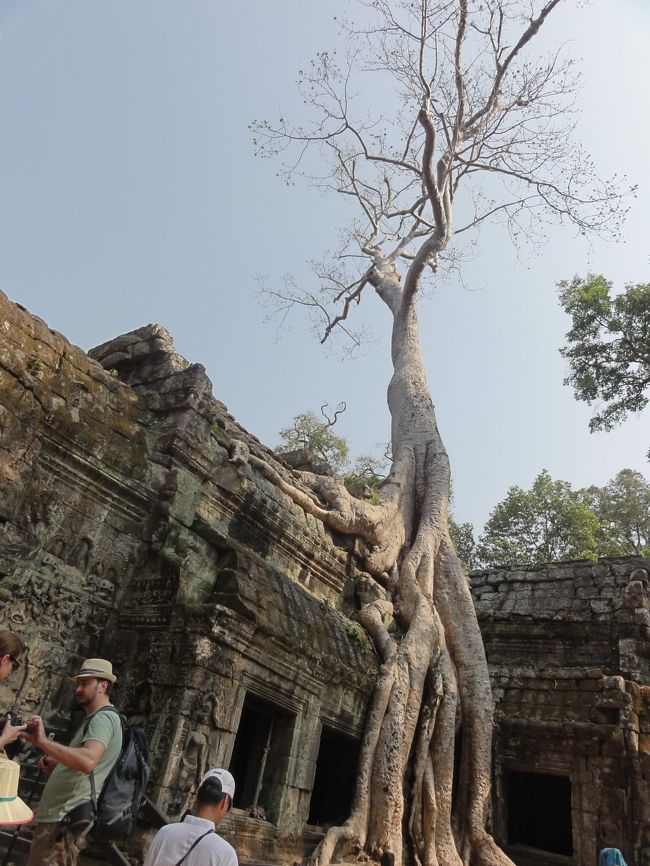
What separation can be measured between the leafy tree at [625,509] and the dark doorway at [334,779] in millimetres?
13647

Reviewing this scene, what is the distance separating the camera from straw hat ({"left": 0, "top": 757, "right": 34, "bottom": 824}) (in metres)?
1.87

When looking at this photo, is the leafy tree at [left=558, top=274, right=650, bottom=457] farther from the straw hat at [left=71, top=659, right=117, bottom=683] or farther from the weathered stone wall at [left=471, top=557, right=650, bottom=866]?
the straw hat at [left=71, top=659, right=117, bottom=683]

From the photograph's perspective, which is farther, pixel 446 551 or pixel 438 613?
pixel 446 551

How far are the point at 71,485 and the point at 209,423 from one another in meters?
1.39

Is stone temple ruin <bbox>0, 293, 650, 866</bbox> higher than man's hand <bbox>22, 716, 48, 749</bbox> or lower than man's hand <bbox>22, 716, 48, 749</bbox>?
higher

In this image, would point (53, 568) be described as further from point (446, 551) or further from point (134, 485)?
point (446, 551)

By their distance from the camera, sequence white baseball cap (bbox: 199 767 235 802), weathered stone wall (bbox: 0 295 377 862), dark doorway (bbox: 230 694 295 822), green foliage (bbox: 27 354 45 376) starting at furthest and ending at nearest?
dark doorway (bbox: 230 694 295 822)
green foliage (bbox: 27 354 45 376)
weathered stone wall (bbox: 0 295 377 862)
white baseball cap (bbox: 199 767 235 802)

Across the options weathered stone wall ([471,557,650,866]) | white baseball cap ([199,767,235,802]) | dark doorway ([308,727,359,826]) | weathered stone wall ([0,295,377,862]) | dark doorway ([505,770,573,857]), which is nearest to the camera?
white baseball cap ([199,767,235,802])

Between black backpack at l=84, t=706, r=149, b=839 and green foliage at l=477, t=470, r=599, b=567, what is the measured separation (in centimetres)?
1512

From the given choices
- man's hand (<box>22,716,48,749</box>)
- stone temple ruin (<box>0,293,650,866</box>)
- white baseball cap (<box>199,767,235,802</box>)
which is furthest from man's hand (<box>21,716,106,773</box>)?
stone temple ruin (<box>0,293,650,866</box>)

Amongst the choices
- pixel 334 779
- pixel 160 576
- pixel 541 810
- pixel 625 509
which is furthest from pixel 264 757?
pixel 625 509

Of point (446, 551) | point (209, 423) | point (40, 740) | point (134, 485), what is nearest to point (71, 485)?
point (134, 485)

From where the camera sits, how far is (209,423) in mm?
5523

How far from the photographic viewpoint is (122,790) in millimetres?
2355
